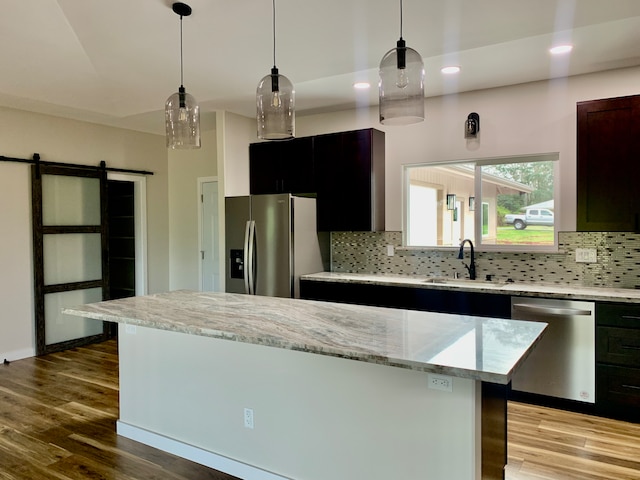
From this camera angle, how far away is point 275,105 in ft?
7.61

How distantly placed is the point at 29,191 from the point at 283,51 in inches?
139

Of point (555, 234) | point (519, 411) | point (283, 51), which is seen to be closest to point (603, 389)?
point (519, 411)

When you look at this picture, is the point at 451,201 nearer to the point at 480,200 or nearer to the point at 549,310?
the point at 480,200

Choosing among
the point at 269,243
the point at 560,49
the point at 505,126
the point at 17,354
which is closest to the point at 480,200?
the point at 505,126

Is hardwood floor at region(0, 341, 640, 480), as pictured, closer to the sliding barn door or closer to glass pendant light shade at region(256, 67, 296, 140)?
the sliding barn door

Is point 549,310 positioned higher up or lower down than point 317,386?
higher up

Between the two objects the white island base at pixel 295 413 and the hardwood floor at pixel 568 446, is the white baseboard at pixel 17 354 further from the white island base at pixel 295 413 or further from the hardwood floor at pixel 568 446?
the hardwood floor at pixel 568 446

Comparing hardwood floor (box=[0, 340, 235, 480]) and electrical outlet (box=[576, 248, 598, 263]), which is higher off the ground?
electrical outlet (box=[576, 248, 598, 263])

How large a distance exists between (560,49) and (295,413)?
3.03 metres

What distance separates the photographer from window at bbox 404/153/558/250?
13.8 feet

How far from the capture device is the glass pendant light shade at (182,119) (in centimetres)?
271

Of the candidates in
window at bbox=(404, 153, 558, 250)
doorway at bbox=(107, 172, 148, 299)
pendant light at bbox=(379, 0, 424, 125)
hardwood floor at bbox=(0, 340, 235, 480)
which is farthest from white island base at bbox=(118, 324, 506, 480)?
doorway at bbox=(107, 172, 148, 299)

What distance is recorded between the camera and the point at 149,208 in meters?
6.40

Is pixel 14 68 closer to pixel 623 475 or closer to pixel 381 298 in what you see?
pixel 381 298
